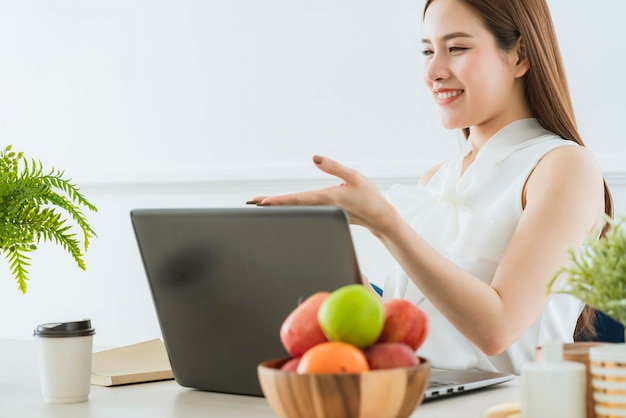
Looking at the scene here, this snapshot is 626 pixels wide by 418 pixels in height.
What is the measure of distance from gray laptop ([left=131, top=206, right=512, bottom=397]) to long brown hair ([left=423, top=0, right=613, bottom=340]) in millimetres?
755

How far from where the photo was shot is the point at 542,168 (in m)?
1.86

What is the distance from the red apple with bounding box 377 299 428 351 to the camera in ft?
3.14

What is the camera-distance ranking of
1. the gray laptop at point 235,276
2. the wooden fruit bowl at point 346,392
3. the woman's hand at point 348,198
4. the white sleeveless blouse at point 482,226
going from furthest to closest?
the white sleeveless blouse at point 482,226 → the woman's hand at point 348,198 → the gray laptop at point 235,276 → the wooden fruit bowl at point 346,392

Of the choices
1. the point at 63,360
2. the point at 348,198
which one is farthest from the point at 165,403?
the point at 348,198

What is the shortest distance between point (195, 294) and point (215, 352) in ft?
0.30

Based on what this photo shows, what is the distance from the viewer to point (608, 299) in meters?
0.98

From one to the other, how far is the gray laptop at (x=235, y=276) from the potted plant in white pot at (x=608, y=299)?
29 centimetres

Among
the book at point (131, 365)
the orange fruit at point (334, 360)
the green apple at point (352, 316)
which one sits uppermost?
the green apple at point (352, 316)

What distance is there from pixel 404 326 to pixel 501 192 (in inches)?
40.8

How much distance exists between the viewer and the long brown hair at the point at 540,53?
190 centimetres

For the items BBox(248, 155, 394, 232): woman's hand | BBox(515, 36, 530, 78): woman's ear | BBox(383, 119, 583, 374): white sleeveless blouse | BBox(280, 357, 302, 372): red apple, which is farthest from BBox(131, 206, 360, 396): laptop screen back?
BBox(515, 36, 530, 78): woman's ear

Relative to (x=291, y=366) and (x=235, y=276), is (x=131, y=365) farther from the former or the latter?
(x=291, y=366)

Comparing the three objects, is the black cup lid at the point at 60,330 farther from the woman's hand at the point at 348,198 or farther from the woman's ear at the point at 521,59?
the woman's ear at the point at 521,59

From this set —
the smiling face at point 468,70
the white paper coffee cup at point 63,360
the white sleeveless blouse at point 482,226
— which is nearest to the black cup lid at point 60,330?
the white paper coffee cup at point 63,360
